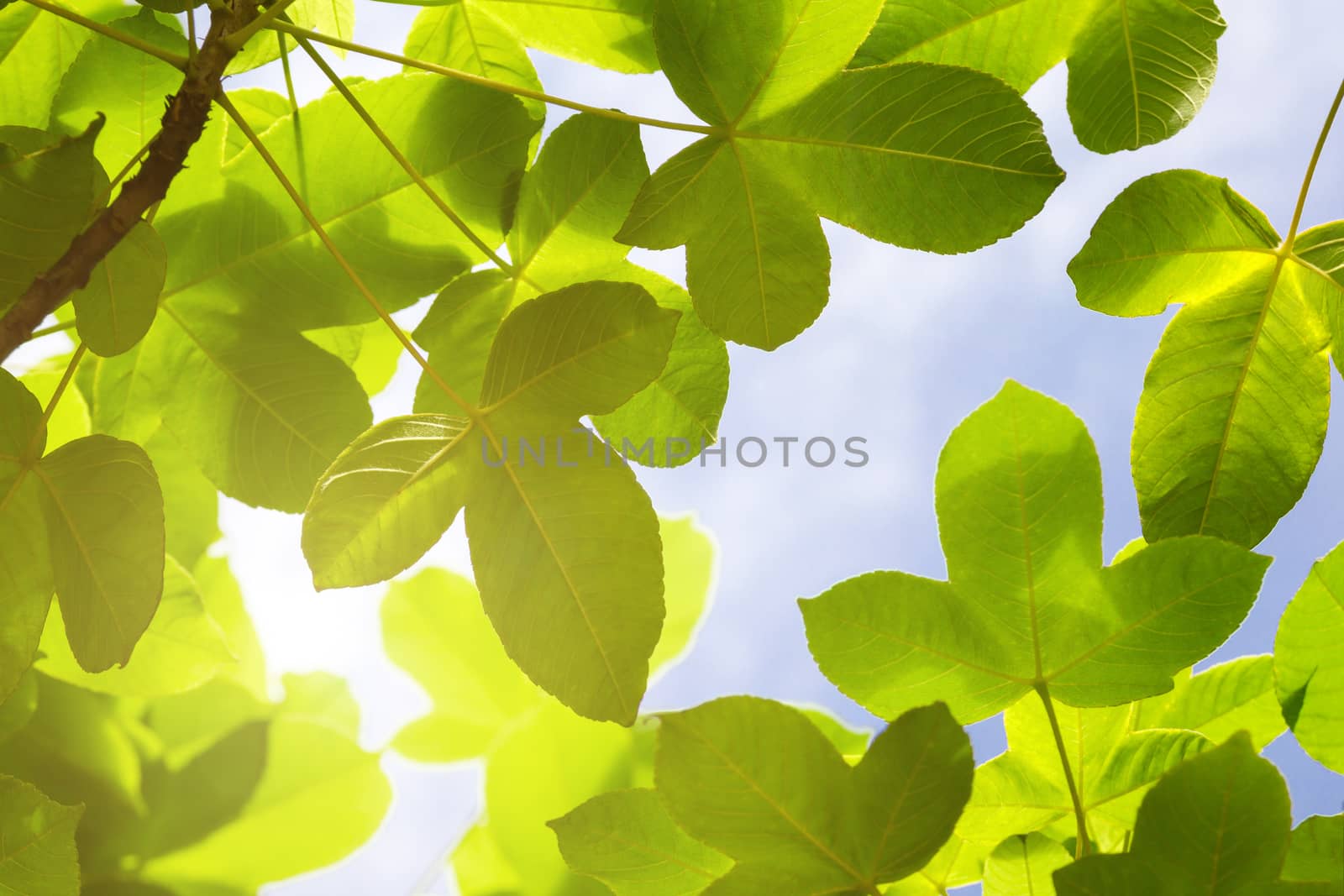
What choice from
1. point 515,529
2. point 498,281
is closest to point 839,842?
point 515,529

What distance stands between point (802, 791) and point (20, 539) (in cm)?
46

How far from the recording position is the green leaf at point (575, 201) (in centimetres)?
59

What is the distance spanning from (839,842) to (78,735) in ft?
2.29

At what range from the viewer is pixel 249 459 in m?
0.65

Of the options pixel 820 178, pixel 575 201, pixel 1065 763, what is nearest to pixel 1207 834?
pixel 1065 763

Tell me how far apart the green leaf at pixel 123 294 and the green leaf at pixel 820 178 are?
257 millimetres

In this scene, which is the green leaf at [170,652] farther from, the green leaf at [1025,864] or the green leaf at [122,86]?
the green leaf at [1025,864]

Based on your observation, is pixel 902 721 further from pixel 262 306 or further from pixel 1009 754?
pixel 262 306

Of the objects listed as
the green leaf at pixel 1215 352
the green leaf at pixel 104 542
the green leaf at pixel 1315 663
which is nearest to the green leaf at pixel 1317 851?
the green leaf at pixel 1315 663

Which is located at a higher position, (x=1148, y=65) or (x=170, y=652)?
(x=1148, y=65)

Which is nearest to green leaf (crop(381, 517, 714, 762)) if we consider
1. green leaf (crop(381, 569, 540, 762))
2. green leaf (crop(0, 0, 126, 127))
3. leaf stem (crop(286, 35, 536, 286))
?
green leaf (crop(381, 569, 540, 762))

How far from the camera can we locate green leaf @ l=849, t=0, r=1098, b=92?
0.56 m

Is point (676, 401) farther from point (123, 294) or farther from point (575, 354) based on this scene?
point (123, 294)

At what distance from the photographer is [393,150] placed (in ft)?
1.94
